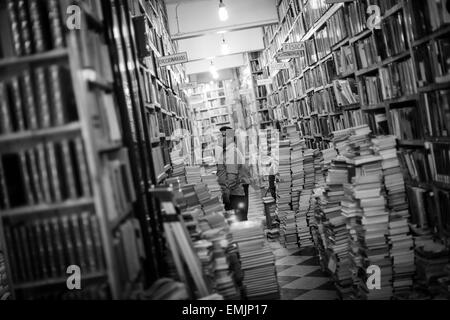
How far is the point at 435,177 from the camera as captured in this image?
3230 millimetres

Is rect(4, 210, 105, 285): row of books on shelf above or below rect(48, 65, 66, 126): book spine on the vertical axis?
below

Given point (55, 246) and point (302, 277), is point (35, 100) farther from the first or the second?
point (302, 277)

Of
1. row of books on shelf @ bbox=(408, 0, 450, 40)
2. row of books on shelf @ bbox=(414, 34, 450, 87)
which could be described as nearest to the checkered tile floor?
row of books on shelf @ bbox=(414, 34, 450, 87)

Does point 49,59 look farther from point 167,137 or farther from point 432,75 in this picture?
point 167,137

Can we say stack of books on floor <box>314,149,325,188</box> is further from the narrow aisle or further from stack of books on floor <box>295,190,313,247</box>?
the narrow aisle

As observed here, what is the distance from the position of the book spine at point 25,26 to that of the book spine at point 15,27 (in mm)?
15

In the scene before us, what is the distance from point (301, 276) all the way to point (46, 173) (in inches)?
141

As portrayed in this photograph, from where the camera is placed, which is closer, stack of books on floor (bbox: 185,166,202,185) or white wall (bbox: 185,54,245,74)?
stack of books on floor (bbox: 185,166,202,185)

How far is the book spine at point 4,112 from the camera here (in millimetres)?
1902

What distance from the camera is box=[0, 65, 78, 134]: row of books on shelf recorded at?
6.20ft

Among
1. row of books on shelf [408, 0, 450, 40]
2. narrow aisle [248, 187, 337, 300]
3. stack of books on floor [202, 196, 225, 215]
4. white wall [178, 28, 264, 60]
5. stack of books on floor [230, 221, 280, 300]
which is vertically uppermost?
white wall [178, 28, 264, 60]

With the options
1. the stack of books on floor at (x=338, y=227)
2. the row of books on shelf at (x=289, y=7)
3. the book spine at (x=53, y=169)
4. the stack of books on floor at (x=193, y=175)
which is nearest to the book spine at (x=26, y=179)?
the book spine at (x=53, y=169)

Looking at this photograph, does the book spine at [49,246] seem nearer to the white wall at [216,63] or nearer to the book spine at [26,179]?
the book spine at [26,179]

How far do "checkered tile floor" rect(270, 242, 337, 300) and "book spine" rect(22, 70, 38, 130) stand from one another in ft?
10.1
